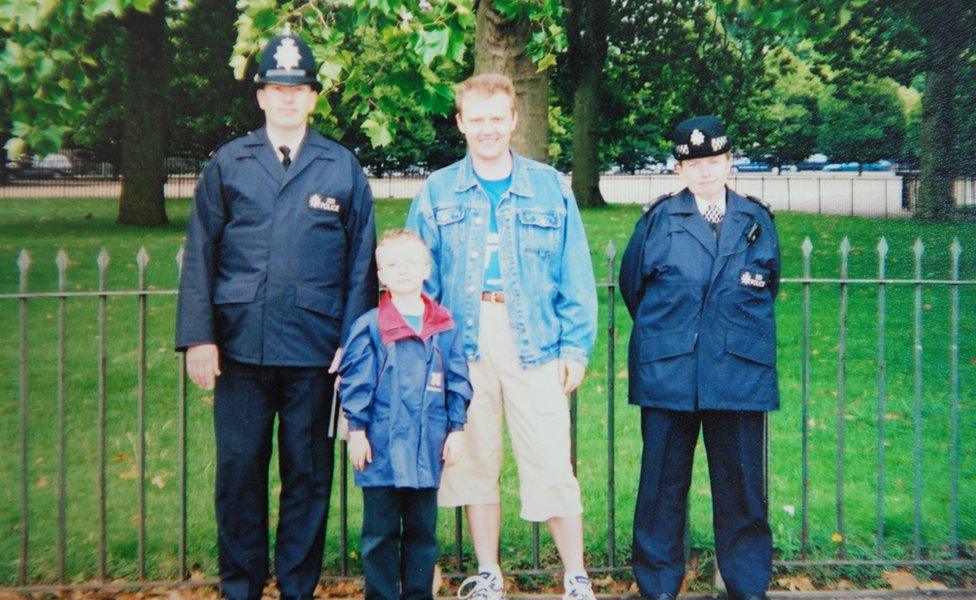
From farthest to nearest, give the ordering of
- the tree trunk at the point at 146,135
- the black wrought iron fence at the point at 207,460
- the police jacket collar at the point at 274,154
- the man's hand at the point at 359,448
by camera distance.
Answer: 1. the tree trunk at the point at 146,135
2. the black wrought iron fence at the point at 207,460
3. the police jacket collar at the point at 274,154
4. the man's hand at the point at 359,448

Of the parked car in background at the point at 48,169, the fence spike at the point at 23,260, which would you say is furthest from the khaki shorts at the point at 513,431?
the parked car in background at the point at 48,169

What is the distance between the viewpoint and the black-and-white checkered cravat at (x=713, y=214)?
4199mm

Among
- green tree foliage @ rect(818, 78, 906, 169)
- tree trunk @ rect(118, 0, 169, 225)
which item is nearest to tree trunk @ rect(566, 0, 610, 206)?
tree trunk @ rect(118, 0, 169, 225)

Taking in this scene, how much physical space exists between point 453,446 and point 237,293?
40.4 inches

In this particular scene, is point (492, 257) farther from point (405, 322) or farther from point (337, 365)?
point (337, 365)

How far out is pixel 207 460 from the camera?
6.21 metres

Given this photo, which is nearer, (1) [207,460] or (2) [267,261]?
(2) [267,261]

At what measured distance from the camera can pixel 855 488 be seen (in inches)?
225

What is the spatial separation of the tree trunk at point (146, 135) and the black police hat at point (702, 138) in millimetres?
16792

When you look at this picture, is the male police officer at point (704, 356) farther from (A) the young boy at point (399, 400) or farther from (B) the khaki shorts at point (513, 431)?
(A) the young boy at point (399, 400)

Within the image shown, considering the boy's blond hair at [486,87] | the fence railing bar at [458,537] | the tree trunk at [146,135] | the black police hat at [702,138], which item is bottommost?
the fence railing bar at [458,537]

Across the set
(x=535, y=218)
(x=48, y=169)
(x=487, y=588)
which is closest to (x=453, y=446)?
(x=487, y=588)

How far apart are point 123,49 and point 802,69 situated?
26.1m

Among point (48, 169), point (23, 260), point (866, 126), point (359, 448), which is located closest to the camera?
point (359, 448)
